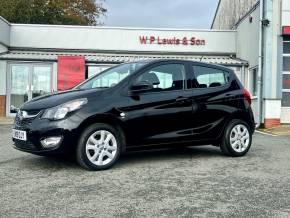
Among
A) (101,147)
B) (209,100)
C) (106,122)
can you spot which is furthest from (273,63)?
(101,147)

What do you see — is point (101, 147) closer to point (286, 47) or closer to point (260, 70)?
point (260, 70)

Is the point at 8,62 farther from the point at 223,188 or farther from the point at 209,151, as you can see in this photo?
the point at 223,188

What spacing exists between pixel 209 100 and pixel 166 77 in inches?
34.7

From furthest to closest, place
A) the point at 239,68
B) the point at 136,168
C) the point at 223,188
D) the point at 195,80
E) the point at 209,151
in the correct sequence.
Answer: the point at 239,68 < the point at 209,151 < the point at 195,80 < the point at 136,168 < the point at 223,188

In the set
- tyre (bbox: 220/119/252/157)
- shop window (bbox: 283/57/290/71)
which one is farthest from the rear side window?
shop window (bbox: 283/57/290/71)

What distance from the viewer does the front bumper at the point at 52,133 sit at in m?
6.55

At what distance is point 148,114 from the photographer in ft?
23.8

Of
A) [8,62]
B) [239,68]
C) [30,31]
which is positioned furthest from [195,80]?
[30,31]

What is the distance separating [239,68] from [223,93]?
46.2 ft

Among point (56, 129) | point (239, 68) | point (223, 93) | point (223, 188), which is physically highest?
point (239, 68)

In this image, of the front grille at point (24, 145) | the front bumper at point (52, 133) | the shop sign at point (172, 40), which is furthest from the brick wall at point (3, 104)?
the front bumper at point (52, 133)

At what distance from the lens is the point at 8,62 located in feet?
72.5

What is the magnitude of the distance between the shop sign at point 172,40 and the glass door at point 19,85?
606 centimetres

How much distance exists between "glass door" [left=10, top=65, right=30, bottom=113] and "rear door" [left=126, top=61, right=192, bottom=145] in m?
15.6
